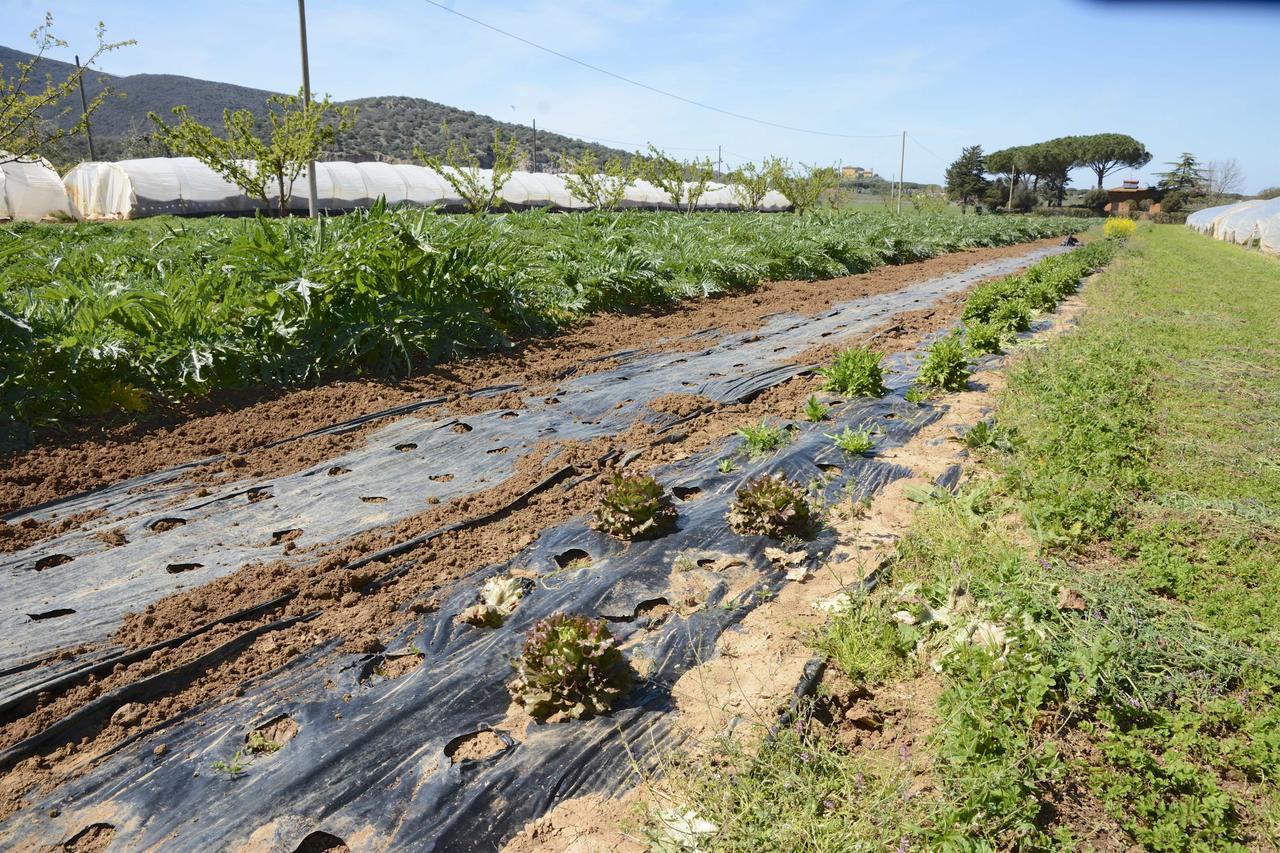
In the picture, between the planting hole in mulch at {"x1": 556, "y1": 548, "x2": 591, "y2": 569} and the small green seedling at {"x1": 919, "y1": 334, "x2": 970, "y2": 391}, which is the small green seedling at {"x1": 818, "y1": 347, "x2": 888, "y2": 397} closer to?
the small green seedling at {"x1": 919, "y1": 334, "x2": 970, "y2": 391}

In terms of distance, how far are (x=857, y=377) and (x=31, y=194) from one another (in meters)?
31.3

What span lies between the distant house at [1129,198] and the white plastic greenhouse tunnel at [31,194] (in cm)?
7647

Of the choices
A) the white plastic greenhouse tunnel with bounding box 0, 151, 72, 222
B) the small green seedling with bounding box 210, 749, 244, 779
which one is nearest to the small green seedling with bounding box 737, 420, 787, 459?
the small green seedling with bounding box 210, 749, 244, 779

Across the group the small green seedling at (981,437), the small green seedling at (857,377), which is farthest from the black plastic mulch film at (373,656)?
the small green seedling at (857,377)

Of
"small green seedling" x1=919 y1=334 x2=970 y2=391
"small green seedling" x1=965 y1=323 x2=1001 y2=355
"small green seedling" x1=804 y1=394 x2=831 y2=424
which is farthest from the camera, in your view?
"small green seedling" x1=965 y1=323 x2=1001 y2=355

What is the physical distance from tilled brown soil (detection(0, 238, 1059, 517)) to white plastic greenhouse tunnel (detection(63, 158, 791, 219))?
64.2 ft

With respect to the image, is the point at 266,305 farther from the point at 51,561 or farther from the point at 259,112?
the point at 259,112

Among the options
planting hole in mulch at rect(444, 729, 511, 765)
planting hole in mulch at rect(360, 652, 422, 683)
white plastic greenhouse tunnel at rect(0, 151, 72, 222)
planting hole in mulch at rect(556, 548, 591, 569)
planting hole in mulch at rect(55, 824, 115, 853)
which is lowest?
planting hole in mulch at rect(55, 824, 115, 853)

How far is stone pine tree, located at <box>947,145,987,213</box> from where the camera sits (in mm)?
72438

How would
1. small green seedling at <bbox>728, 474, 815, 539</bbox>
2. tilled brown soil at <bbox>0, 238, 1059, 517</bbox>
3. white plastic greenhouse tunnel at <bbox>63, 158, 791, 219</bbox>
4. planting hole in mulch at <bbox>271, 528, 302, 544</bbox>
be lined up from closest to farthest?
small green seedling at <bbox>728, 474, 815, 539</bbox> → planting hole in mulch at <bbox>271, 528, 302, 544</bbox> → tilled brown soil at <bbox>0, 238, 1059, 517</bbox> → white plastic greenhouse tunnel at <bbox>63, 158, 791, 219</bbox>

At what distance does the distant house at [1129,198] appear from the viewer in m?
71.0

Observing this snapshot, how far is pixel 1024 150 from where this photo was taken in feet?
274

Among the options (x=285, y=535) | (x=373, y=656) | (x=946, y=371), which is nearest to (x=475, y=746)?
(x=373, y=656)

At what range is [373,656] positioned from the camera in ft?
9.40
